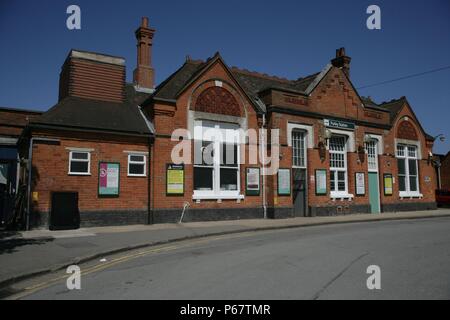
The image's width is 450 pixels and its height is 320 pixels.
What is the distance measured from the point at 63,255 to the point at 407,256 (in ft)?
27.7

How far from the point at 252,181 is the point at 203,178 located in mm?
2776

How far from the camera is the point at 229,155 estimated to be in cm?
1994

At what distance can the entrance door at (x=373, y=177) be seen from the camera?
84.0 ft

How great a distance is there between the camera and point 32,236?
43.8 ft

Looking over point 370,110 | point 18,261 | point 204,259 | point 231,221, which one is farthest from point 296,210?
point 18,261

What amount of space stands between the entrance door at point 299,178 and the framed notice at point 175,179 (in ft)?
23.4

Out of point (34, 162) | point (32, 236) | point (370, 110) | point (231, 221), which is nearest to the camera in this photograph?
point (32, 236)

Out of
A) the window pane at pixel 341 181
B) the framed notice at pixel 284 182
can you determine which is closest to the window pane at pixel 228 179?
the framed notice at pixel 284 182

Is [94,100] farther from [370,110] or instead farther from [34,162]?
[370,110]

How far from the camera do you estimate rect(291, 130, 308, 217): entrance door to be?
72.9 ft

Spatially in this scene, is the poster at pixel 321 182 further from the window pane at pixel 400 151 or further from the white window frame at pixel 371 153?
the window pane at pixel 400 151

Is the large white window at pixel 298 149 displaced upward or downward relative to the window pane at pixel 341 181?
upward

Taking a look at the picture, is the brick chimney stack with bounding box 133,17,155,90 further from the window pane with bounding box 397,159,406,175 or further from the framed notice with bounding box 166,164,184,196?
the window pane with bounding box 397,159,406,175
